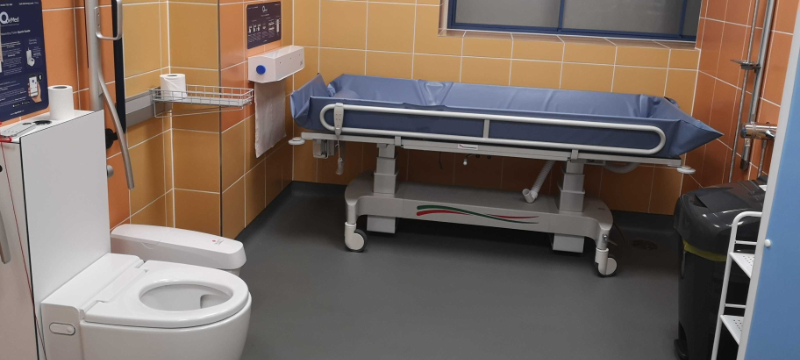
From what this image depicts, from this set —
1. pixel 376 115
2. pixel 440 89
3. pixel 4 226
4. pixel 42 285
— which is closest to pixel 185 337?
pixel 42 285

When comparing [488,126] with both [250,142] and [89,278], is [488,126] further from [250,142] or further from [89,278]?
[89,278]

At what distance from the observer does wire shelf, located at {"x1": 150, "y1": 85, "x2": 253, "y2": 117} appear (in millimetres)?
2845

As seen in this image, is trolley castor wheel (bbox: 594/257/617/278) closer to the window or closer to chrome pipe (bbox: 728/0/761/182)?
chrome pipe (bbox: 728/0/761/182)

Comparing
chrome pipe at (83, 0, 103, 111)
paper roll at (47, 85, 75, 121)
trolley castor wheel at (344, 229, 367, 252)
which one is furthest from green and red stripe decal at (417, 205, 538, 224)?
paper roll at (47, 85, 75, 121)

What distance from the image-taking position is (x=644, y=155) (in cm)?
321

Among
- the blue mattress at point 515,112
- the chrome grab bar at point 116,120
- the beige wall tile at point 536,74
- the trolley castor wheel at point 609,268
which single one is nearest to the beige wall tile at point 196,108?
the blue mattress at point 515,112

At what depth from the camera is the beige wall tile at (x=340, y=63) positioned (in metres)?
4.13

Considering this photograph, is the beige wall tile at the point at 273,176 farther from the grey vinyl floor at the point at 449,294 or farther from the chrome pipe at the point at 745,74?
the chrome pipe at the point at 745,74

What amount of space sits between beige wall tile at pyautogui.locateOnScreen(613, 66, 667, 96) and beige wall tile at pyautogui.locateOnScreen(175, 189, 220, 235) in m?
2.31

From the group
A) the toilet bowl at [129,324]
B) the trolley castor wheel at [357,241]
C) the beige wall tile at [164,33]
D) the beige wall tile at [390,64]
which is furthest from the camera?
the beige wall tile at [390,64]

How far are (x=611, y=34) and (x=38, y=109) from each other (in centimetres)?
319

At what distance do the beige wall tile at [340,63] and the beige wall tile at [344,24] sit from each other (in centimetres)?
4

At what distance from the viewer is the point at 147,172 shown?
9.39 feet

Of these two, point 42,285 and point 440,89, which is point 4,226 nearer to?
point 42,285
